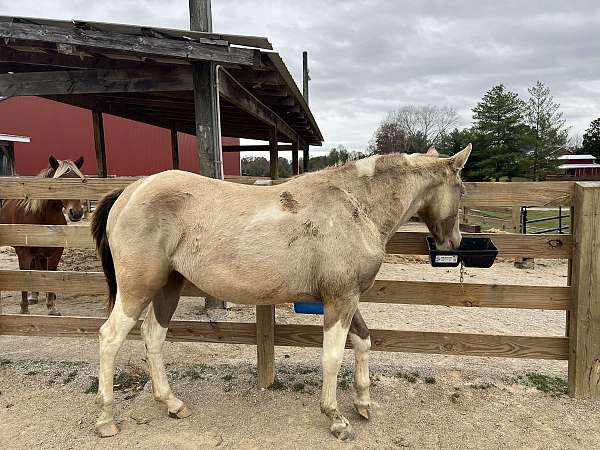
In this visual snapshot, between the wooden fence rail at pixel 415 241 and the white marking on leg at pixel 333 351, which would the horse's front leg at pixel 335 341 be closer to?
the white marking on leg at pixel 333 351

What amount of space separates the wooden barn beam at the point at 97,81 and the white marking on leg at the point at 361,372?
3.65 m

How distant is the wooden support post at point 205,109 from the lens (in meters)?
4.68

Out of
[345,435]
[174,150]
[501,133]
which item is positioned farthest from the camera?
[501,133]

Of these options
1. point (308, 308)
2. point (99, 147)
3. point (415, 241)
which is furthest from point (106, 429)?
point (99, 147)

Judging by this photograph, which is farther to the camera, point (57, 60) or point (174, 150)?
point (174, 150)

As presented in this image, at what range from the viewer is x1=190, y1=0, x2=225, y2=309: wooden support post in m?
4.68

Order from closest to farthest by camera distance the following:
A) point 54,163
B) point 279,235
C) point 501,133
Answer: point 279,235 < point 54,163 < point 501,133

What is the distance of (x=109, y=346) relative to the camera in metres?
2.68

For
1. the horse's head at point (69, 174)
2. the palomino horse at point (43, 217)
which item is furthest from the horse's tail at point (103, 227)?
the horse's head at point (69, 174)

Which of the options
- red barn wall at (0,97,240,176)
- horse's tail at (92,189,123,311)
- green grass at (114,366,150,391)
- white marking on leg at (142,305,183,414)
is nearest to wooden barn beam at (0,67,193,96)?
horse's tail at (92,189,123,311)

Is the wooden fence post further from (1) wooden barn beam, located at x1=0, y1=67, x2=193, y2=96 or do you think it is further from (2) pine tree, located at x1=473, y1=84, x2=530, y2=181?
(2) pine tree, located at x1=473, y1=84, x2=530, y2=181

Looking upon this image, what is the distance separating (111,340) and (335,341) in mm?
1431

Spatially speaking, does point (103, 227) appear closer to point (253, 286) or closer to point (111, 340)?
point (111, 340)

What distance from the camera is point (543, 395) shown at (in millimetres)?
3131
